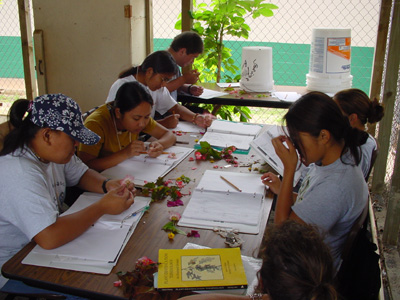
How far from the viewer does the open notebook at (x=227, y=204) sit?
5.30 feet

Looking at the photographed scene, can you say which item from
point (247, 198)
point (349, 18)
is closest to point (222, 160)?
point (247, 198)

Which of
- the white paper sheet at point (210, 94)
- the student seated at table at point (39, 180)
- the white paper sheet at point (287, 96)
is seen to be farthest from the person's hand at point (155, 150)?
the white paper sheet at point (287, 96)

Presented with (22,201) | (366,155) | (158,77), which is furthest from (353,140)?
(158,77)

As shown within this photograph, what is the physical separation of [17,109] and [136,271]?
2.44ft

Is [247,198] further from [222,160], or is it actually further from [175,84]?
[175,84]

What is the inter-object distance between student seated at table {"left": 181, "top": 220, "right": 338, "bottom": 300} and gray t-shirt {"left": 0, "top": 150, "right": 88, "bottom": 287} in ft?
2.60

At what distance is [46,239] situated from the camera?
139cm

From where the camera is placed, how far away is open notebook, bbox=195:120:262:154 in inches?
102

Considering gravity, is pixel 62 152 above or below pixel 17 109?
below

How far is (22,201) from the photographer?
141 centimetres

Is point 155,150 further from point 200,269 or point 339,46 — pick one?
point 339,46

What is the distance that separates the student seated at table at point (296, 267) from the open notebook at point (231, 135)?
4.82 ft

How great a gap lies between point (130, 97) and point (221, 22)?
89.5 inches

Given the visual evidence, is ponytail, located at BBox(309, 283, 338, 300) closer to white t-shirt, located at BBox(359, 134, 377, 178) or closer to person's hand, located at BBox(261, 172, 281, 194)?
person's hand, located at BBox(261, 172, 281, 194)
